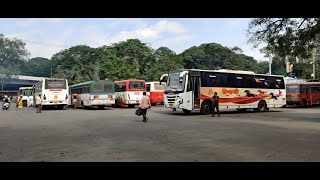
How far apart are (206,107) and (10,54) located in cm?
6854

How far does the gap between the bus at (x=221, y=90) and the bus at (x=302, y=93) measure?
7105 millimetres

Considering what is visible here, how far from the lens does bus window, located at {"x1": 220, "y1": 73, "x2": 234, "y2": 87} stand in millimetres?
23016

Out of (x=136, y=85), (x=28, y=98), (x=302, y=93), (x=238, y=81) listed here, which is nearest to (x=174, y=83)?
(x=238, y=81)

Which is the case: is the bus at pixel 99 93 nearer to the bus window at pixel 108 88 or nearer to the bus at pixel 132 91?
the bus window at pixel 108 88

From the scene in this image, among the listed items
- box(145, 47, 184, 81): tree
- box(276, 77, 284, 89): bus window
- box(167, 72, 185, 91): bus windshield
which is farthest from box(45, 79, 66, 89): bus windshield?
box(145, 47, 184, 81): tree

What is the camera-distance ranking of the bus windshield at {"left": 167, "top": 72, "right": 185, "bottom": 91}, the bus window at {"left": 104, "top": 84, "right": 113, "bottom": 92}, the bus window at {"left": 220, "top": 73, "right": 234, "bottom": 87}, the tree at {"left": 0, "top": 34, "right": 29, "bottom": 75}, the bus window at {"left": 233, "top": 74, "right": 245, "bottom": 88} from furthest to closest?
the tree at {"left": 0, "top": 34, "right": 29, "bottom": 75}
the bus window at {"left": 104, "top": 84, "right": 113, "bottom": 92}
the bus window at {"left": 233, "top": 74, "right": 245, "bottom": 88}
the bus window at {"left": 220, "top": 73, "right": 234, "bottom": 87}
the bus windshield at {"left": 167, "top": 72, "right": 185, "bottom": 91}

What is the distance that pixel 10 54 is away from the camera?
7881cm

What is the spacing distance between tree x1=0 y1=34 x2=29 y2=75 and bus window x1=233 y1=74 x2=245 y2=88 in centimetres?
6566

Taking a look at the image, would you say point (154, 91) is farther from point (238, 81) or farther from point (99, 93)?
point (238, 81)

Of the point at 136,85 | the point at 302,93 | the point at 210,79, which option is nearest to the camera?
the point at 210,79

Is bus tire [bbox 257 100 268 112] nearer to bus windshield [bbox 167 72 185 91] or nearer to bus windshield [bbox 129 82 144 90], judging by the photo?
bus windshield [bbox 167 72 185 91]
